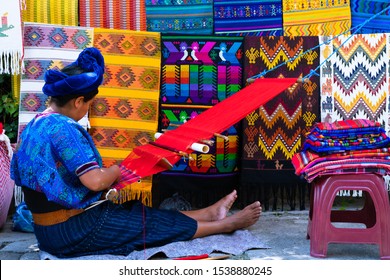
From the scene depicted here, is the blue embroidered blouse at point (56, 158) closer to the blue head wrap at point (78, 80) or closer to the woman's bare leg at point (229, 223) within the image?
the blue head wrap at point (78, 80)

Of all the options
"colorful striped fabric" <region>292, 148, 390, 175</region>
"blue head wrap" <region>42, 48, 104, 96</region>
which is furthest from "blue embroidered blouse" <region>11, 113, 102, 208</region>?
"colorful striped fabric" <region>292, 148, 390, 175</region>

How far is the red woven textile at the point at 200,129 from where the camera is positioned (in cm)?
358

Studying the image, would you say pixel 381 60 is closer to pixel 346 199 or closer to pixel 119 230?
pixel 346 199

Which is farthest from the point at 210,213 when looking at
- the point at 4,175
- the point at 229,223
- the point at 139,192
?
the point at 4,175

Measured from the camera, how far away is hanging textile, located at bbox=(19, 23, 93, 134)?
4934mm

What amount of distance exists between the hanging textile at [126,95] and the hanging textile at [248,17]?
520mm

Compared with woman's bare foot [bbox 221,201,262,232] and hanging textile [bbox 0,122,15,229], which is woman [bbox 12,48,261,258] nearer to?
woman's bare foot [bbox 221,201,262,232]

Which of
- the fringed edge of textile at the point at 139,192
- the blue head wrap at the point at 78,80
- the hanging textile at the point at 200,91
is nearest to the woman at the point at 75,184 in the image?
the blue head wrap at the point at 78,80

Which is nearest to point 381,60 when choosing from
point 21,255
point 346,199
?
point 346,199

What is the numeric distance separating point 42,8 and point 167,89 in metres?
1.15

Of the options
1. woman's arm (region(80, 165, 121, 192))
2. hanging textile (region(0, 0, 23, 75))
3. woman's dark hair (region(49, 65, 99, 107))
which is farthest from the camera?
hanging textile (region(0, 0, 23, 75))

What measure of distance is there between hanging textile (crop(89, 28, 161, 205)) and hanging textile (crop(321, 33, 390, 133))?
1284 millimetres

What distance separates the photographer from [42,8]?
5.10 meters

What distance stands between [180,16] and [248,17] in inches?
20.6
